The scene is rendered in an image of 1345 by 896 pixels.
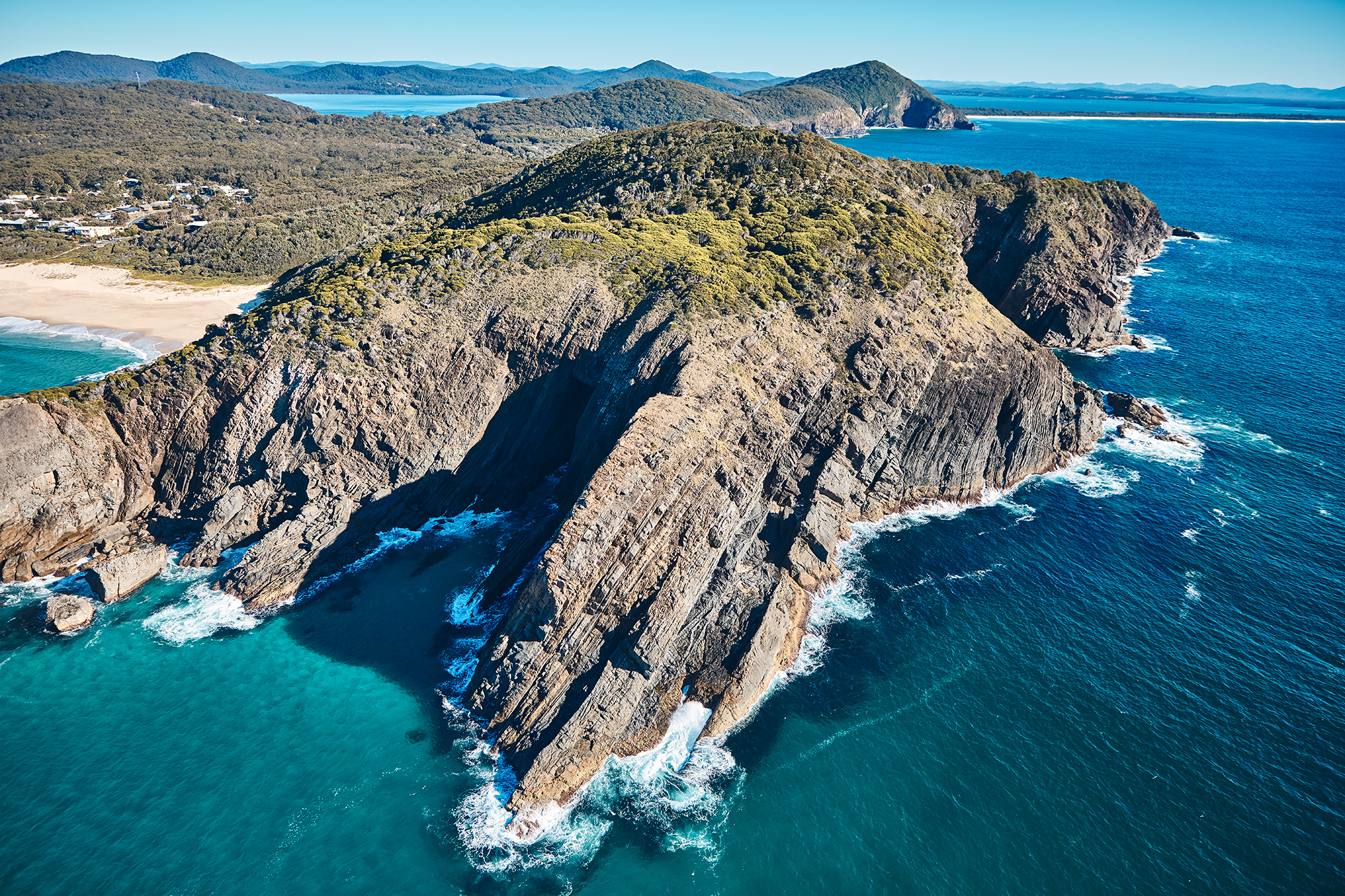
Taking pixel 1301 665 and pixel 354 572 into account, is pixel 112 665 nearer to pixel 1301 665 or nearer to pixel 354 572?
pixel 354 572

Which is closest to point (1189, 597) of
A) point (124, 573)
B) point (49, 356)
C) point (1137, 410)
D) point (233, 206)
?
point (1137, 410)

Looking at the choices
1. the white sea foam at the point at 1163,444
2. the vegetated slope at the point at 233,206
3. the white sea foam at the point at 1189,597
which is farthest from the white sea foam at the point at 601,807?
the vegetated slope at the point at 233,206

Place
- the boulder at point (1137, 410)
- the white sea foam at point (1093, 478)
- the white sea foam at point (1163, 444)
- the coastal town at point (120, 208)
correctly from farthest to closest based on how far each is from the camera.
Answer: the coastal town at point (120, 208), the boulder at point (1137, 410), the white sea foam at point (1163, 444), the white sea foam at point (1093, 478)

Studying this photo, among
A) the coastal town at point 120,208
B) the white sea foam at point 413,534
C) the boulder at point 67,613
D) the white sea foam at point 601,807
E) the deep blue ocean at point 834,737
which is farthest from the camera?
the coastal town at point 120,208

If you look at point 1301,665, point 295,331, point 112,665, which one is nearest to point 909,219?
point 1301,665

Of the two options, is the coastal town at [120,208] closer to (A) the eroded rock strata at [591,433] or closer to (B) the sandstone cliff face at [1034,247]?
(A) the eroded rock strata at [591,433]

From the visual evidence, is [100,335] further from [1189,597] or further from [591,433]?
[1189,597]
